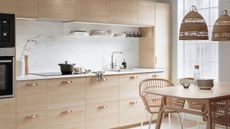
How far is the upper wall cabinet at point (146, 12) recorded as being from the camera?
5.57 metres

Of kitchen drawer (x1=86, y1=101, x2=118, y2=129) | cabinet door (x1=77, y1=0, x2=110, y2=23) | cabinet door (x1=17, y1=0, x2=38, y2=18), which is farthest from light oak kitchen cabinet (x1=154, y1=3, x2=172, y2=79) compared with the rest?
cabinet door (x1=17, y1=0, x2=38, y2=18)

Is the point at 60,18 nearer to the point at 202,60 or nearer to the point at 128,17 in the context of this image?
the point at 128,17

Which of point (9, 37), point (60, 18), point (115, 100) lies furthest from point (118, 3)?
point (9, 37)

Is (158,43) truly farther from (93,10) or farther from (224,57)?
(93,10)

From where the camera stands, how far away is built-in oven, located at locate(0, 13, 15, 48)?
3830 mm

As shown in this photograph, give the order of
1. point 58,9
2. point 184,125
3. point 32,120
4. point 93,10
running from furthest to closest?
point 184,125 < point 93,10 < point 58,9 < point 32,120

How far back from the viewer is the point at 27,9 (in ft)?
14.0

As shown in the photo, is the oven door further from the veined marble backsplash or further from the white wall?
the white wall

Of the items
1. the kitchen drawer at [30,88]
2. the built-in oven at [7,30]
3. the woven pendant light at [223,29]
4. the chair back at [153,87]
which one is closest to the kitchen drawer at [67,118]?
the kitchen drawer at [30,88]

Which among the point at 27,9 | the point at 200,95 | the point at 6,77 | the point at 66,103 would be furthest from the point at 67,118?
the point at 200,95

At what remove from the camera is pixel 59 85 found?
4375 millimetres

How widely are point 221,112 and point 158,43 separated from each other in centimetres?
224

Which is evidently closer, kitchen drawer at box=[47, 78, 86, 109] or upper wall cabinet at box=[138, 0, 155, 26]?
kitchen drawer at box=[47, 78, 86, 109]

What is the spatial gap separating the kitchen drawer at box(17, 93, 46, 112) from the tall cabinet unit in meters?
2.34
